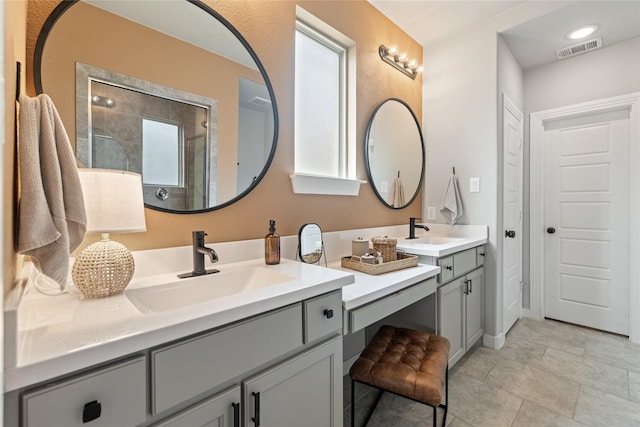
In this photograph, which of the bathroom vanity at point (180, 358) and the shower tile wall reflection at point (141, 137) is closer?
the bathroom vanity at point (180, 358)

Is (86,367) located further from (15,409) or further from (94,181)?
(94,181)

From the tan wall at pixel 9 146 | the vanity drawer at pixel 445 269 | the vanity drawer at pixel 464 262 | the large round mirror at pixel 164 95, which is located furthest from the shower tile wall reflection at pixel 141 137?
A: the vanity drawer at pixel 464 262

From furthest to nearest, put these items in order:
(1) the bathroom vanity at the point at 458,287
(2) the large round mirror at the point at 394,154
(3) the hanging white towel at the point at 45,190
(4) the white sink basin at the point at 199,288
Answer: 1. (2) the large round mirror at the point at 394,154
2. (1) the bathroom vanity at the point at 458,287
3. (4) the white sink basin at the point at 199,288
4. (3) the hanging white towel at the point at 45,190

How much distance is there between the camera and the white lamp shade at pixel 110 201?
2.93 ft

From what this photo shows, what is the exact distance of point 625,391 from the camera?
1.80 meters

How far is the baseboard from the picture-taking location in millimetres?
2350

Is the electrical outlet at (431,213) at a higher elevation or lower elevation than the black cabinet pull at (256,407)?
higher

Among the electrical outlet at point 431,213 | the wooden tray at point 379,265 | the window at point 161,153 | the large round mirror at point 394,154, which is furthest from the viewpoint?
the electrical outlet at point 431,213

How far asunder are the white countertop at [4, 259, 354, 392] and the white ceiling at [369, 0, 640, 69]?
2.36m

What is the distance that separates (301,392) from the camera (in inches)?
39.5

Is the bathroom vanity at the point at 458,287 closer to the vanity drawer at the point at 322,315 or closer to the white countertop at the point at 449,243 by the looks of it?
the white countertop at the point at 449,243

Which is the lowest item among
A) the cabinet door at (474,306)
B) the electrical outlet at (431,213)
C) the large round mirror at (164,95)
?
the cabinet door at (474,306)

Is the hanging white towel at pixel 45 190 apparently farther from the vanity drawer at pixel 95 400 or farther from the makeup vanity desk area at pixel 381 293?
the makeup vanity desk area at pixel 381 293

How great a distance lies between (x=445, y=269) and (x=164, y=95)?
1.76 metres
